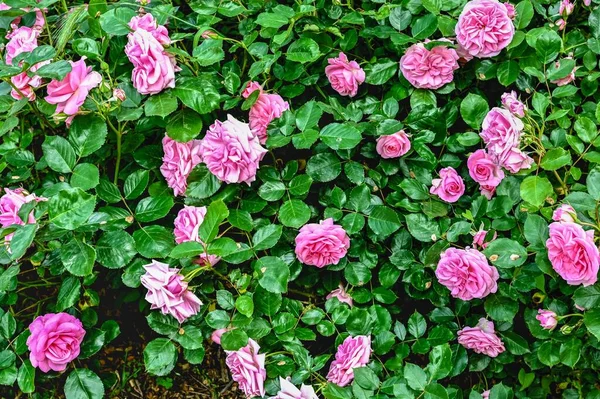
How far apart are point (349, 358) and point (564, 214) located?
1.99 ft

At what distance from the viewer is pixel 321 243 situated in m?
1.65

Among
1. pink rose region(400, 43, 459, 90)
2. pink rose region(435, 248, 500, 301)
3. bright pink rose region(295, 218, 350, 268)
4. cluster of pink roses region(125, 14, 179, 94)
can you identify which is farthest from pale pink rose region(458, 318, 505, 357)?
cluster of pink roses region(125, 14, 179, 94)

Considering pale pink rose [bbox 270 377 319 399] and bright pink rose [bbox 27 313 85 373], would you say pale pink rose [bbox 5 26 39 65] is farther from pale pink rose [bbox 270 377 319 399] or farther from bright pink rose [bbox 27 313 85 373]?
pale pink rose [bbox 270 377 319 399]

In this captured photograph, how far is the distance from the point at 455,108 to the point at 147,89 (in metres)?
0.81

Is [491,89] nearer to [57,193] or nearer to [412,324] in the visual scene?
[412,324]

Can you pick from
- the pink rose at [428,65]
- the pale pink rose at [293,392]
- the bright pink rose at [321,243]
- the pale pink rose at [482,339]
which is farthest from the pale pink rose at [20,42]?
the pale pink rose at [482,339]

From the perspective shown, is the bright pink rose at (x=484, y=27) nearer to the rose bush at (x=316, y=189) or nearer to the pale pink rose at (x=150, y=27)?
the rose bush at (x=316, y=189)

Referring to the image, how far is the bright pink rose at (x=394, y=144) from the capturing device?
1740 millimetres

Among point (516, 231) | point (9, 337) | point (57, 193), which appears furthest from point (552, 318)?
point (9, 337)

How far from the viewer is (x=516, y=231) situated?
5.52 feet

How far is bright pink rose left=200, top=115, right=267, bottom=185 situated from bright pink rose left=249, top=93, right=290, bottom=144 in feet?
0.33

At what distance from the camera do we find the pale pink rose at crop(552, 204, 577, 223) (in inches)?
59.7

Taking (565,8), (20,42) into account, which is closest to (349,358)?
(565,8)

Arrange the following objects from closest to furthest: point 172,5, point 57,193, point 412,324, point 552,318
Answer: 1. point 57,193
2. point 552,318
3. point 412,324
4. point 172,5
